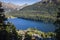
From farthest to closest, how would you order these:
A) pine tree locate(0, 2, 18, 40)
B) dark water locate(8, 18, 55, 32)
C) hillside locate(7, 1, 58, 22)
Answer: hillside locate(7, 1, 58, 22), dark water locate(8, 18, 55, 32), pine tree locate(0, 2, 18, 40)

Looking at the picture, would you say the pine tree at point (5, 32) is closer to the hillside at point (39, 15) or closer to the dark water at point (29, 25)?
the dark water at point (29, 25)

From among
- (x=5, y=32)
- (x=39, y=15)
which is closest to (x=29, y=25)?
(x=5, y=32)

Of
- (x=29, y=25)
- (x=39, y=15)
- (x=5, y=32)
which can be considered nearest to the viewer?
(x=5, y=32)

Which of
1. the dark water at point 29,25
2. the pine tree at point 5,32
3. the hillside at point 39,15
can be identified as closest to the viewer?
the pine tree at point 5,32

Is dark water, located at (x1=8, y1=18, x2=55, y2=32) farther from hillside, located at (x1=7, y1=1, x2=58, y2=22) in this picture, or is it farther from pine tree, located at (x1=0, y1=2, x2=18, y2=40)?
pine tree, located at (x1=0, y1=2, x2=18, y2=40)

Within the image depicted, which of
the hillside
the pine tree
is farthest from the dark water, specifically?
the pine tree

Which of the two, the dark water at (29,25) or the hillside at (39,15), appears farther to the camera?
the hillside at (39,15)

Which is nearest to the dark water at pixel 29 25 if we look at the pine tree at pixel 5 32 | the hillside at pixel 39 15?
the hillside at pixel 39 15

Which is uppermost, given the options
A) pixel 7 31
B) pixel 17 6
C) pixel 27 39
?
pixel 17 6

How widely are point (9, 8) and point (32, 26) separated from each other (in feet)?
9.55

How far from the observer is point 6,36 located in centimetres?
1280

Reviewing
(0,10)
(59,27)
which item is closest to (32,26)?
(0,10)

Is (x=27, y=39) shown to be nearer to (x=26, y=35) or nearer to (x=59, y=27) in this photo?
(x=26, y=35)

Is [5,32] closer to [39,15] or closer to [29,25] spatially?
[29,25]
